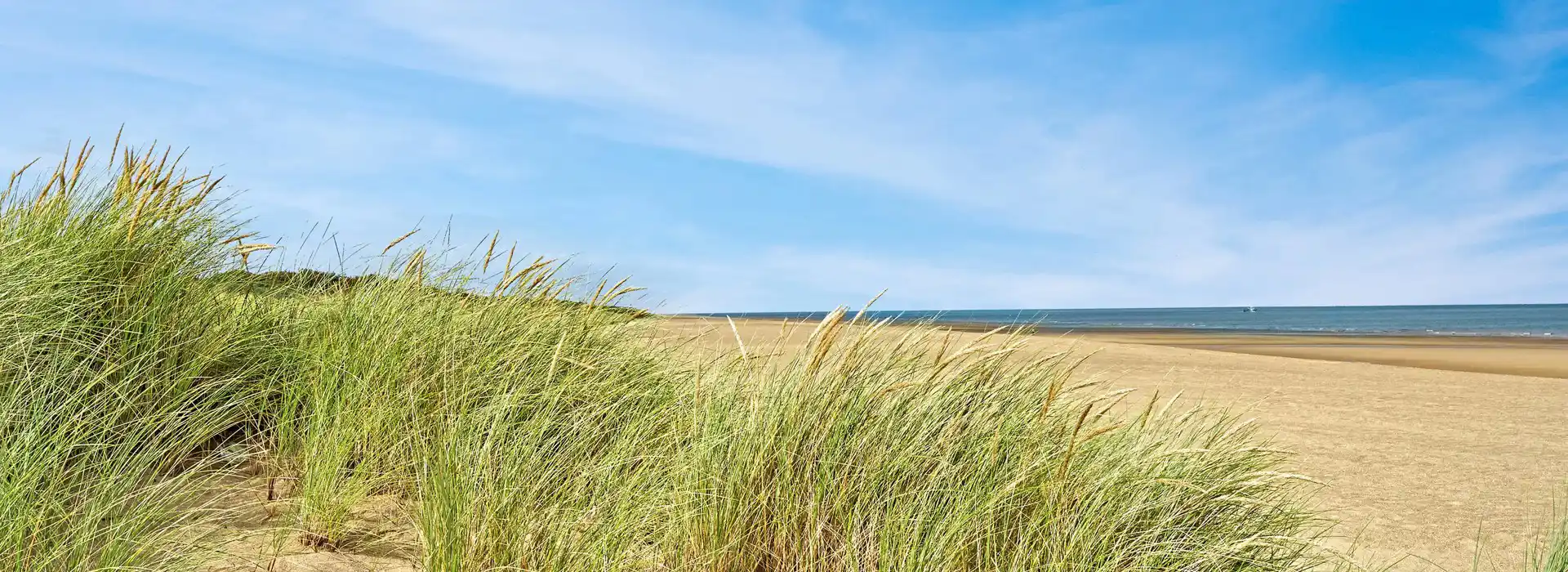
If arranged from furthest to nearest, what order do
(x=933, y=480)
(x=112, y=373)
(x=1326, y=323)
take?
(x=1326, y=323)
(x=112, y=373)
(x=933, y=480)

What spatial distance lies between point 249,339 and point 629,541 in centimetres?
233

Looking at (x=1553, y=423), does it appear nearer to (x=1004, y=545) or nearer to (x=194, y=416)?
(x=1004, y=545)

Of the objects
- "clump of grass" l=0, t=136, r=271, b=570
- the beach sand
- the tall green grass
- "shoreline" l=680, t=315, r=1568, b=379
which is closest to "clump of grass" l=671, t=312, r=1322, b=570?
the tall green grass

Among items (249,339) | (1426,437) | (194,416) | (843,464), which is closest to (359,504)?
(194,416)

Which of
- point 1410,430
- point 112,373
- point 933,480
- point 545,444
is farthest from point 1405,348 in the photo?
point 112,373

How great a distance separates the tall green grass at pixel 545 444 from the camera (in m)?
2.45

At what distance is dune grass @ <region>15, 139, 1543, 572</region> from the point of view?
2445mm

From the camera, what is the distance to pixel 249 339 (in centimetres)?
383

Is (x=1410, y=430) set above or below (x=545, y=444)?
below

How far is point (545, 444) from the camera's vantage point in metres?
3.25

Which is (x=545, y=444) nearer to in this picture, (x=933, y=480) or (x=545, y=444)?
(x=545, y=444)

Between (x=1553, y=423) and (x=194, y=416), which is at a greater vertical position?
(x=194, y=416)

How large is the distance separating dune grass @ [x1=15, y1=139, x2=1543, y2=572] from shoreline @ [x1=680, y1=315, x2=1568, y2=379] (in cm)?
1119

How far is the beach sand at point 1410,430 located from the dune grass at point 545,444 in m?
0.53
